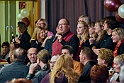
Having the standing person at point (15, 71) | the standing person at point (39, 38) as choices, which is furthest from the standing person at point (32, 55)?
the standing person at point (39, 38)

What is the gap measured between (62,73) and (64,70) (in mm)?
61

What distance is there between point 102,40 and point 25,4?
523cm

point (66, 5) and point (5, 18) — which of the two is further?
point (5, 18)

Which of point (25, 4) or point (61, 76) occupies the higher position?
point (25, 4)

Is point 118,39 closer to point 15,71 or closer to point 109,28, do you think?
point 109,28

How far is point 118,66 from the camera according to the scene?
17.9ft

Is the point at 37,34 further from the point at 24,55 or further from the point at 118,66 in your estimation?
the point at 118,66

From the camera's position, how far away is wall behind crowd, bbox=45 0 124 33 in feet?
31.4

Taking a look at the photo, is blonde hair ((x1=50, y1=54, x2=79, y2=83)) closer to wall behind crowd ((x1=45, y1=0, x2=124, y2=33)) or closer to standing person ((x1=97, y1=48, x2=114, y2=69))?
standing person ((x1=97, y1=48, x2=114, y2=69))

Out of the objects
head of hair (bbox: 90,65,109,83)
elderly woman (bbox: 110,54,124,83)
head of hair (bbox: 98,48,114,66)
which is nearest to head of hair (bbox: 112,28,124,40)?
head of hair (bbox: 98,48,114,66)

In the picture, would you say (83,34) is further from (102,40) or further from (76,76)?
(76,76)

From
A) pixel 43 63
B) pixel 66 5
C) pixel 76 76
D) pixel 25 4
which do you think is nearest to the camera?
pixel 76 76

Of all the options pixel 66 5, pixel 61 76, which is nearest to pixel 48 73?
pixel 61 76

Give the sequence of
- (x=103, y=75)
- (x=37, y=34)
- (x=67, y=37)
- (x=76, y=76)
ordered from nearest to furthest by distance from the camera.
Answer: (x=103, y=75)
(x=76, y=76)
(x=67, y=37)
(x=37, y=34)
